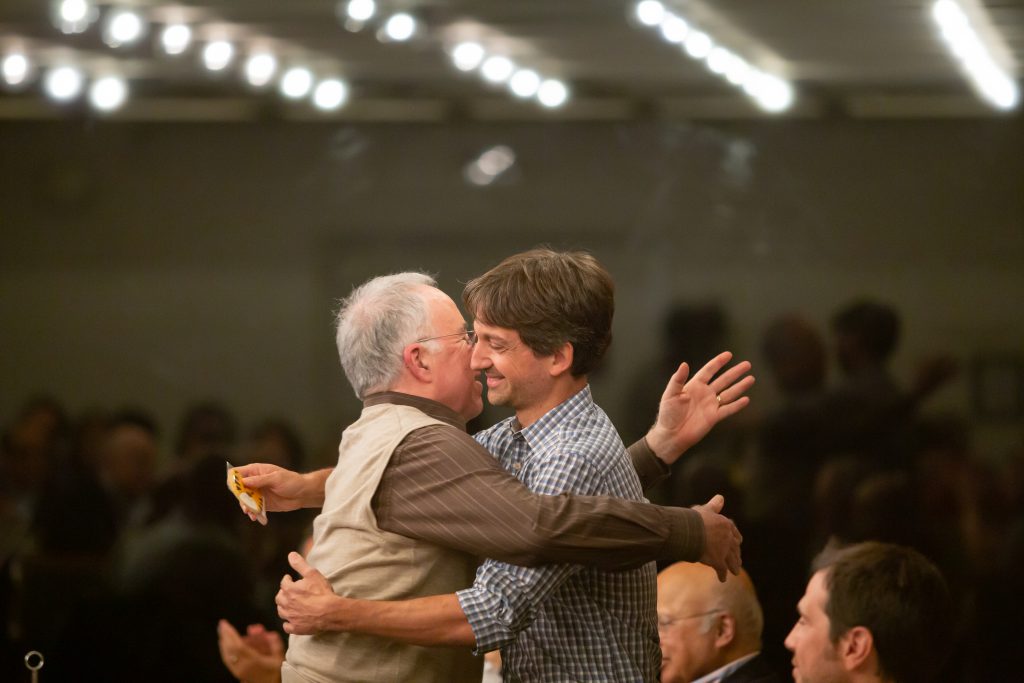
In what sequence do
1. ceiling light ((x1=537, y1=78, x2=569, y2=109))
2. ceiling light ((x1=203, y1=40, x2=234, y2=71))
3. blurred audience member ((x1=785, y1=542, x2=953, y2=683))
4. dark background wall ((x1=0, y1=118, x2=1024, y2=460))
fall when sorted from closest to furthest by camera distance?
blurred audience member ((x1=785, y1=542, x2=953, y2=683)) → dark background wall ((x1=0, y1=118, x2=1024, y2=460)) → ceiling light ((x1=537, y1=78, x2=569, y2=109)) → ceiling light ((x1=203, y1=40, x2=234, y2=71))

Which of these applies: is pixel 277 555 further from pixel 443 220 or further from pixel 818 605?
pixel 818 605

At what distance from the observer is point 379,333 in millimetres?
2117

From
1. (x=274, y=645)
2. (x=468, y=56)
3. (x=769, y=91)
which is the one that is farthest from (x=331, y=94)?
(x=274, y=645)

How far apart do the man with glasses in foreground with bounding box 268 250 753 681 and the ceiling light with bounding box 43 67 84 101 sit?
3481mm

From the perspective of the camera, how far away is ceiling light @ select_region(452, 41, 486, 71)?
478 centimetres

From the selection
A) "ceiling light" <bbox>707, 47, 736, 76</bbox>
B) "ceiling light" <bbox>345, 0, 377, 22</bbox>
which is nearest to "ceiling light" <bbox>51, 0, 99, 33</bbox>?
"ceiling light" <bbox>345, 0, 377, 22</bbox>

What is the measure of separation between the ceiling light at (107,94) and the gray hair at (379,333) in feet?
10.9

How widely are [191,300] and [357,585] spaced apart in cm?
330

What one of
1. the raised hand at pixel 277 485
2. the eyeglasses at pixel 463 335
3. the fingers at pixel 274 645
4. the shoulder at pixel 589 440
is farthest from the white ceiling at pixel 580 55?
the shoulder at pixel 589 440

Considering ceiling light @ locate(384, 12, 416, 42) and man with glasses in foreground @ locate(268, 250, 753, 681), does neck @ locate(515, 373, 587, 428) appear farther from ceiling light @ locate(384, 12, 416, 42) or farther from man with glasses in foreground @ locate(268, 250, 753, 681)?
ceiling light @ locate(384, 12, 416, 42)

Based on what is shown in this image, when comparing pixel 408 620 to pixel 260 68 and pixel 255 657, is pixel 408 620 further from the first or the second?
pixel 260 68

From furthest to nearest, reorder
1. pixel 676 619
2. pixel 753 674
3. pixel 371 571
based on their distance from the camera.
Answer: pixel 676 619, pixel 753 674, pixel 371 571

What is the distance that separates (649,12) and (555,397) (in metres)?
2.86

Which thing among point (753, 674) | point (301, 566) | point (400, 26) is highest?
point (400, 26)
